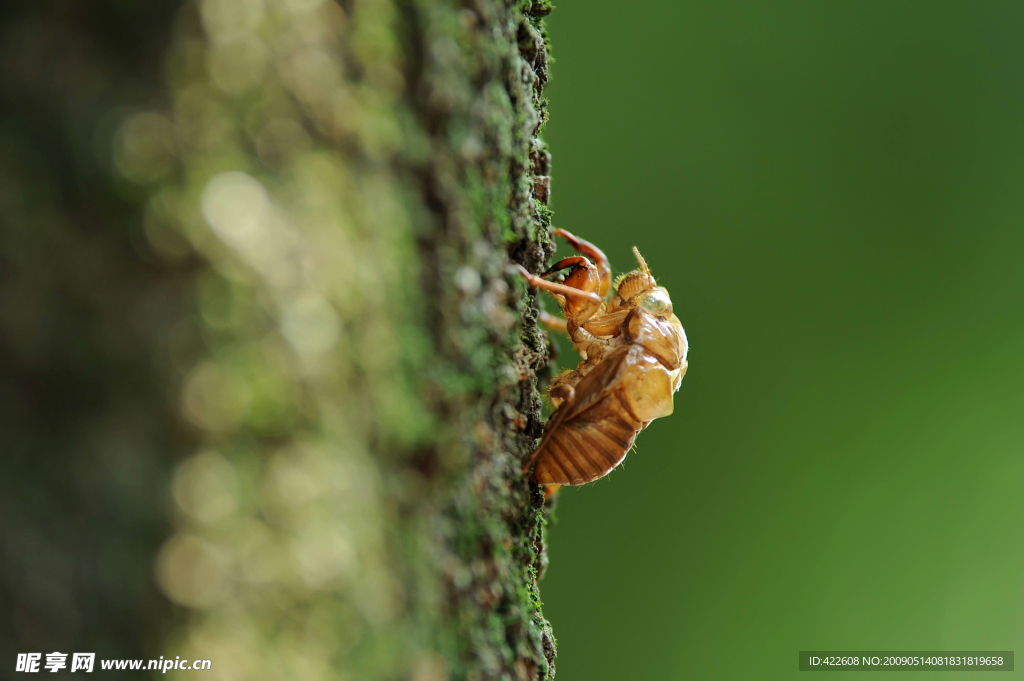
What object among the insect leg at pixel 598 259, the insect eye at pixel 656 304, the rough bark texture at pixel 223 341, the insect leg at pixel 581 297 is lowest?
the rough bark texture at pixel 223 341

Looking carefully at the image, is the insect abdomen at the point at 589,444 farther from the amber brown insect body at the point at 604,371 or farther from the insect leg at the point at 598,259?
the insect leg at the point at 598,259

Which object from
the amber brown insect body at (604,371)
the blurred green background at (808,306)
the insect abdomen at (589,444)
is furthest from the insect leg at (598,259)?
the blurred green background at (808,306)

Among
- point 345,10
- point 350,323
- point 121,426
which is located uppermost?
point 345,10

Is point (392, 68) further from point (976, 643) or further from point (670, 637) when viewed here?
point (976, 643)

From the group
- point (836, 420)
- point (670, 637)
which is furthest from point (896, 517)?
point (670, 637)

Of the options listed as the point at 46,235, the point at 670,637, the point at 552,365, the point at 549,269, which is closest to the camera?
the point at 46,235

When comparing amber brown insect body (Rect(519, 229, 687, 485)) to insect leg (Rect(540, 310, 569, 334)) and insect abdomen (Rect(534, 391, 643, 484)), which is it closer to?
insect abdomen (Rect(534, 391, 643, 484))

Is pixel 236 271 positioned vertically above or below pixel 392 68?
below
